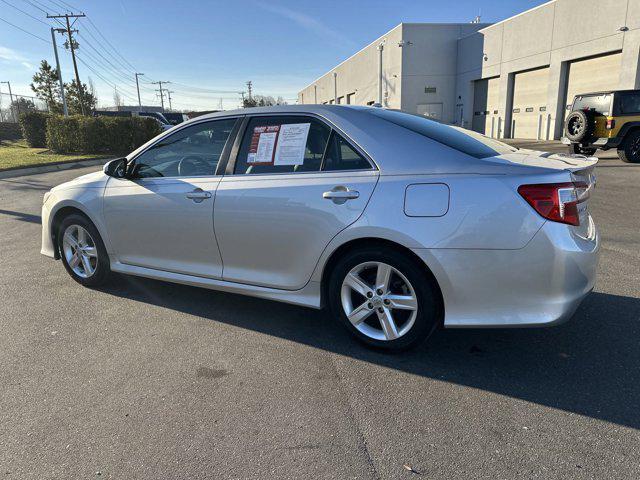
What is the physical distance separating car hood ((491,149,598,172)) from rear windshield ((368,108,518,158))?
10cm

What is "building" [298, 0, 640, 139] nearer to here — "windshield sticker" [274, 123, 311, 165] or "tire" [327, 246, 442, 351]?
"windshield sticker" [274, 123, 311, 165]

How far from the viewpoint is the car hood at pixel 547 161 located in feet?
9.08

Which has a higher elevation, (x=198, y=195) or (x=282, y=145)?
(x=282, y=145)

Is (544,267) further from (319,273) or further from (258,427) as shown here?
(258,427)

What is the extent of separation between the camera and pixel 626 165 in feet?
44.4

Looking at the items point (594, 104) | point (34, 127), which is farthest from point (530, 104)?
point (34, 127)

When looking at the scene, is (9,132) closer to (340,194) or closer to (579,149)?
(579,149)

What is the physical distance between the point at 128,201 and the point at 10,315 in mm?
1404

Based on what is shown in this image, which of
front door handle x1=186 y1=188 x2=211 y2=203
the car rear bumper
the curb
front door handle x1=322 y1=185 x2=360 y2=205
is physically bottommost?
the curb

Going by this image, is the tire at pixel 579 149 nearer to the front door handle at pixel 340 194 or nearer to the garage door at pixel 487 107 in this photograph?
the front door handle at pixel 340 194

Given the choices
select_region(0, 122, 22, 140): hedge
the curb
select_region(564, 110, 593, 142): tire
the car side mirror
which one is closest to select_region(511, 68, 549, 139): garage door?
select_region(564, 110, 593, 142): tire

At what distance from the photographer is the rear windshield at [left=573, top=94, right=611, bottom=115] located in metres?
13.6

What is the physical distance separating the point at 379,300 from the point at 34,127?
2721cm

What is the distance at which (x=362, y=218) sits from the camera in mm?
2955
